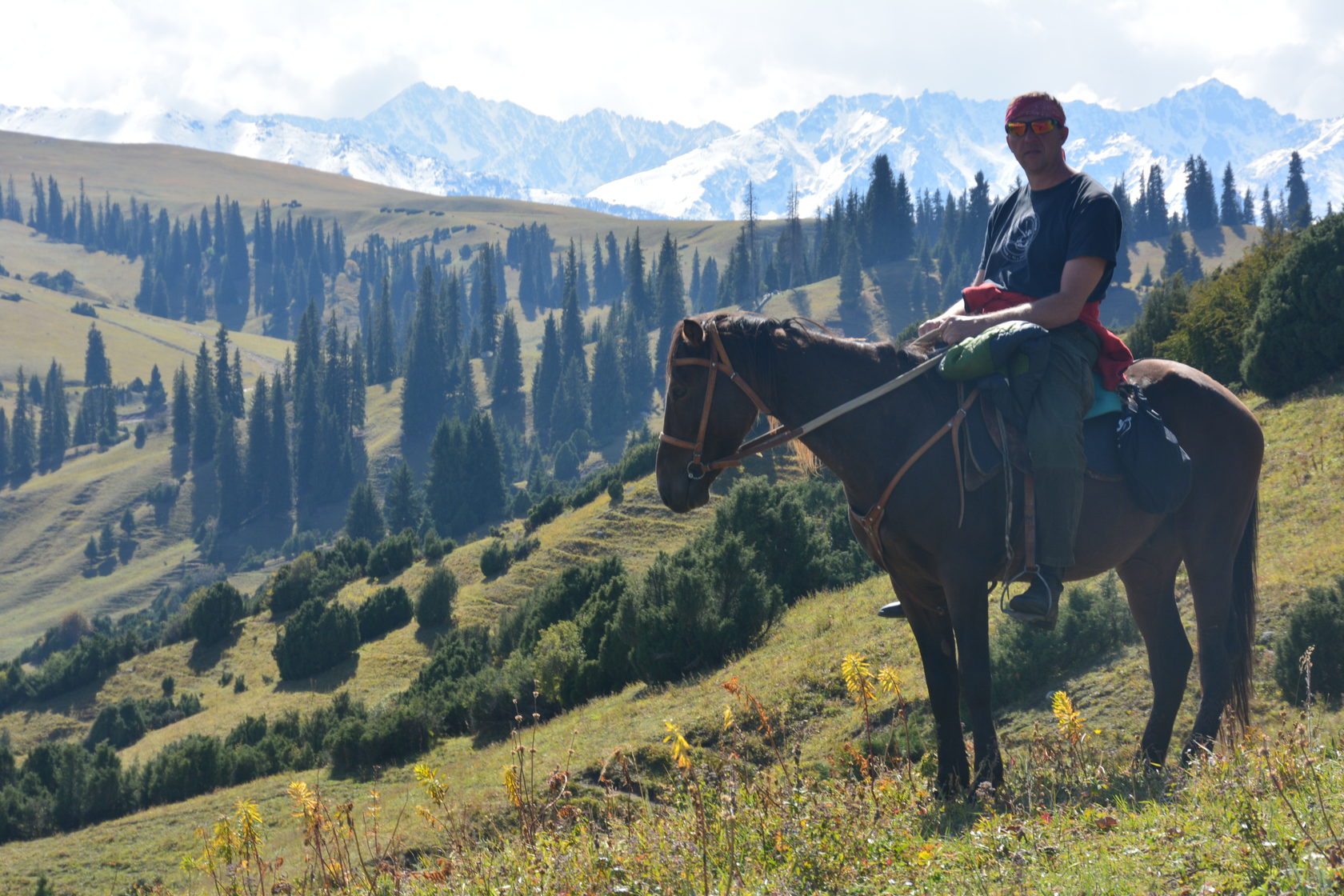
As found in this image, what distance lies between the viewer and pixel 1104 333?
6.24 metres

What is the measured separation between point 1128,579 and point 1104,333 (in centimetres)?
174

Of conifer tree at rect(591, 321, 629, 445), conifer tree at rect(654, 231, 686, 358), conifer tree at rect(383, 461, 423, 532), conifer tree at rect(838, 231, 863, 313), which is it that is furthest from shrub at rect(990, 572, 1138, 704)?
conifer tree at rect(654, 231, 686, 358)

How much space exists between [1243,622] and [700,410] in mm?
3928

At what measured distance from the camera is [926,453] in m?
5.96

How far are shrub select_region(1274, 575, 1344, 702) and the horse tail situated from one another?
198cm

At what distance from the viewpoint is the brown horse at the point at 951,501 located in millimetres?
5914

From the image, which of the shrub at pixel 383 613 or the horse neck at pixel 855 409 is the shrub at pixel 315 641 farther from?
the horse neck at pixel 855 409

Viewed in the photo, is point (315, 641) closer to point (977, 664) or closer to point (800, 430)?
point (800, 430)

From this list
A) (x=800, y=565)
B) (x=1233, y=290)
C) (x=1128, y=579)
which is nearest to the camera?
(x=1128, y=579)

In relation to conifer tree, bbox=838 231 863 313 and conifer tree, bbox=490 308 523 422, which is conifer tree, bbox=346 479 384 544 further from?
conifer tree, bbox=838 231 863 313

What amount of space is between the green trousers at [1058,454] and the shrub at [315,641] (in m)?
37.6

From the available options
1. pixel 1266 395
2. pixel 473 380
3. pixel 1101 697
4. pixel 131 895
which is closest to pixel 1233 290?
pixel 1266 395

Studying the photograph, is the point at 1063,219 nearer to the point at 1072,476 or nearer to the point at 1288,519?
the point at 1072,476

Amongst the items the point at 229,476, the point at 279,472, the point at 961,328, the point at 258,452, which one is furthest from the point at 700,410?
the point at 229,476
